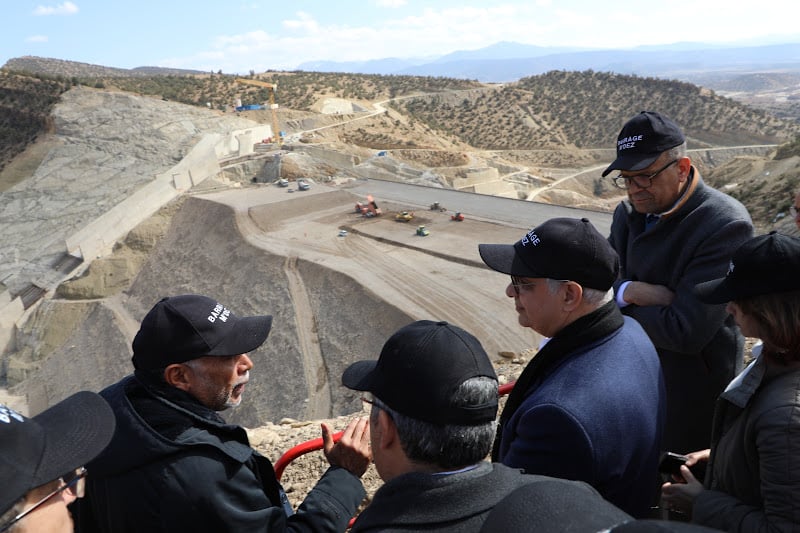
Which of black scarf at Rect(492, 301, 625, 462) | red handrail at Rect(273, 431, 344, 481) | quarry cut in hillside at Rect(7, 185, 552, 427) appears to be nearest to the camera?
black scarf at Rect(492, 301, 625, 462)

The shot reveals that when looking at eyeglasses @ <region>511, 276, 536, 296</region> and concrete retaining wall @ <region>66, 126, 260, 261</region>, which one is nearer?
eyeglasses @ <region>511, 276, 536, 296</region>

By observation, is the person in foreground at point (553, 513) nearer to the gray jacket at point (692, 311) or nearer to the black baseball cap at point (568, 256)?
the black baseball cap at point (568, 256)

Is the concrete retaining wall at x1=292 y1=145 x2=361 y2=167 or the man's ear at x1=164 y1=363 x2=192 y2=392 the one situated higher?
the concrete retaining wall at x1=292 y1=145 x2=361 y2=167

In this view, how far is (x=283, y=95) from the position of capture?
64.4 metres

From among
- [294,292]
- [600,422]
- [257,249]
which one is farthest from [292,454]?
[257,249]

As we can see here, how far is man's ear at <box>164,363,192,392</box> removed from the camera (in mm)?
2770

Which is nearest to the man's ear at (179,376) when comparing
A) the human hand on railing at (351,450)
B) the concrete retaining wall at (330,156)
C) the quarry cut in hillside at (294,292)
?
the human hand on railing at (351,450)

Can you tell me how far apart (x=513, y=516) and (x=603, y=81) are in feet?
295

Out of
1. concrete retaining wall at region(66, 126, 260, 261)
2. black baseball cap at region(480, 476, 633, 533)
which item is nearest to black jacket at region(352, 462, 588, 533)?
black baseball cap at region(480, 476, 633, 533)

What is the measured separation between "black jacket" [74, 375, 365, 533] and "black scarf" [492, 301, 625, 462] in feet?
4.55

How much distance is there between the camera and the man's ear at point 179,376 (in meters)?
2.77

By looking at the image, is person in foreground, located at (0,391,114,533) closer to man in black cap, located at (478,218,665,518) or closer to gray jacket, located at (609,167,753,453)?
man in black cap, located at (478,218,665,518)

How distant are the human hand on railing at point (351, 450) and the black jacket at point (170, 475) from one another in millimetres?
414

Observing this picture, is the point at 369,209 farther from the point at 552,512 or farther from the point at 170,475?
the point at 552,512
